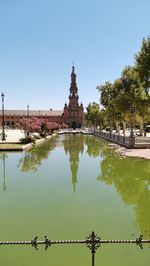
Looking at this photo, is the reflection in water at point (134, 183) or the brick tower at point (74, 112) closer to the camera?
the reflection in water at point (134, 183)

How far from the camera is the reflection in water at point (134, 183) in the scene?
1191cm

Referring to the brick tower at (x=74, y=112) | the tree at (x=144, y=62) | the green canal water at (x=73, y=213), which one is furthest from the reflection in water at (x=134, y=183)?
the brick tower at (x=74, y=112)

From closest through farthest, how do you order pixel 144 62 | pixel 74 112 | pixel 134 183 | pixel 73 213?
pixel 73 213 → pixel 134 183 → pixel 144 62 → pixel 74 112

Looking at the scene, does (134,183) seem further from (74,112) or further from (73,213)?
(74,112)

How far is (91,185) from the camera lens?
17.5 metres

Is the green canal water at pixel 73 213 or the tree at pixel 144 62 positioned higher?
the tree at pixel 144 62

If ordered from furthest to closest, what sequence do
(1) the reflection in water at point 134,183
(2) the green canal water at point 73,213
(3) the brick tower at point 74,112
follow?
(3) the brick tower at point 74,112, (1) the reflection in water at point 134,183, (2) the green canal water at point 73,213

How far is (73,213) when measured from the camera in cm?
1210

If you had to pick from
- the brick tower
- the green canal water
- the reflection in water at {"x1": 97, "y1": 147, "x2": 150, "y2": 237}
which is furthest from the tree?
the brick tower

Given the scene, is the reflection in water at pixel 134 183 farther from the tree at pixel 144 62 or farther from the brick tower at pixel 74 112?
the brick tower at pixel 74 112

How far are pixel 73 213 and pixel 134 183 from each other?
673 centimetres

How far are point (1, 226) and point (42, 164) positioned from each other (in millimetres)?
16110

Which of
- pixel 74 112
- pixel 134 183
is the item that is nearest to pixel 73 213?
pixel 134 183

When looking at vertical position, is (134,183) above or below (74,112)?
below
